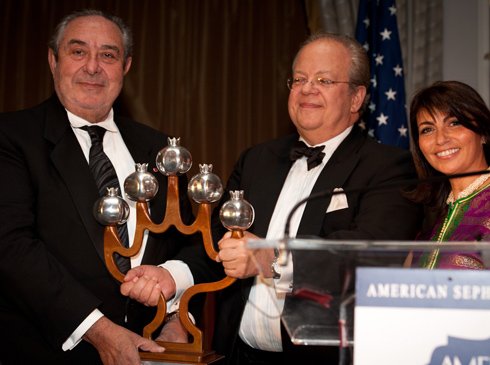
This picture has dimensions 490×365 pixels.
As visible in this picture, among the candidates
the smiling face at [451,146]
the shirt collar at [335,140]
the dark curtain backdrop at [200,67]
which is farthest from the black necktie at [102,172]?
the dark curtain backdrop at [200,67]

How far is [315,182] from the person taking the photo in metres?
2.84

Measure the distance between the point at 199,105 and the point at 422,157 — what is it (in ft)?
7.28

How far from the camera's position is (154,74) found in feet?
15.3

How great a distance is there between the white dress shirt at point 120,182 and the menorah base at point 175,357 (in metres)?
0.24

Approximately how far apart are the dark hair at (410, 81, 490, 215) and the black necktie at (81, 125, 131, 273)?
1.08 m

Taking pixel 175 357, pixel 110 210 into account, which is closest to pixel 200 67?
pixel 110 210

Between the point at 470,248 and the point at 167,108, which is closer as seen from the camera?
the point at 470,248

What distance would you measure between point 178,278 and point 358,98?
1073mm

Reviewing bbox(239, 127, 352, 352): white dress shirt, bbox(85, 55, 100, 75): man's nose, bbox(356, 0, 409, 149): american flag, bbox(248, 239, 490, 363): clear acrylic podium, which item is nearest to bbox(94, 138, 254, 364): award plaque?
bbox(239, 127, 352, 352): white dress shirt

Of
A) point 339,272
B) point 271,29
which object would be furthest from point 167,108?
point 339,272

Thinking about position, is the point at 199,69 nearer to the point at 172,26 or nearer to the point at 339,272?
the point at 172,26

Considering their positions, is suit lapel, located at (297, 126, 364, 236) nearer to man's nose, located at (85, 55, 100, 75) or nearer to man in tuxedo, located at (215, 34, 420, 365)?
man in tuxedo, located at (215, 34, 420, 365)

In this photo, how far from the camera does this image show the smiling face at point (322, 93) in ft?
9.62

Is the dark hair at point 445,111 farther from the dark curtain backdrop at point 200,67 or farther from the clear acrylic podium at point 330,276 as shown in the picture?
the dark curtain backdrop at point 200,67
